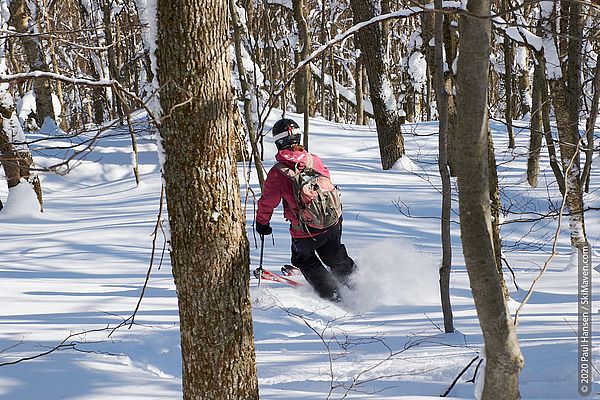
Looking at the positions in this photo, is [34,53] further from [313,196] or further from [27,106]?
[313,196]

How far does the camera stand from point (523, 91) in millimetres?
19141

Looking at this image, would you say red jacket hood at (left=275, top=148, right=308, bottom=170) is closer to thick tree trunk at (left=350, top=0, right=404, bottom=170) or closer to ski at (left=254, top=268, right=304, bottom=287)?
ski at (left=254, top=268, right=304, bottom=287)

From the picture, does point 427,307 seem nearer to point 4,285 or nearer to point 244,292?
point 244,292

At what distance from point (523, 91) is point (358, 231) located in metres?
12.8

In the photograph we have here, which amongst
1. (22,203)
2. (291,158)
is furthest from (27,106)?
(291,158)

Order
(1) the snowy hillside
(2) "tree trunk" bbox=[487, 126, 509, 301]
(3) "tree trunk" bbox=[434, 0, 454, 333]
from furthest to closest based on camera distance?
(2) "tree trunk" bbox=[487, 126, 509, 301], (3) "tree trunk" bbox=[434, 0, 454, 333], (1) the snowy hillside

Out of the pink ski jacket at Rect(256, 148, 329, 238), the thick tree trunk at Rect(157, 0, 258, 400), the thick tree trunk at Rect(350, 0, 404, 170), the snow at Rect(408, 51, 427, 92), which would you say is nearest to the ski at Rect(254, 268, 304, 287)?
the pink ski jacket at Rect(256, 148, 329, 238)

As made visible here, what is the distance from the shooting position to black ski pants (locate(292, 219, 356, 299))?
6.16 meters

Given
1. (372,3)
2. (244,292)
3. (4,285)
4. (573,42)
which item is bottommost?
(4,285)

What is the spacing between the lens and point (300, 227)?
237 inches

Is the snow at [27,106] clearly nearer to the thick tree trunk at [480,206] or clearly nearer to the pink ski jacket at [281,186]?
the pink ski jacket at [281,186]

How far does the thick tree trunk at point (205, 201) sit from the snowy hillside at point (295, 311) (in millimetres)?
239

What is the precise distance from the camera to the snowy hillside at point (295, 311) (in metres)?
3.88

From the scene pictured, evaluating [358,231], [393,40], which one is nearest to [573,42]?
[358,231]
